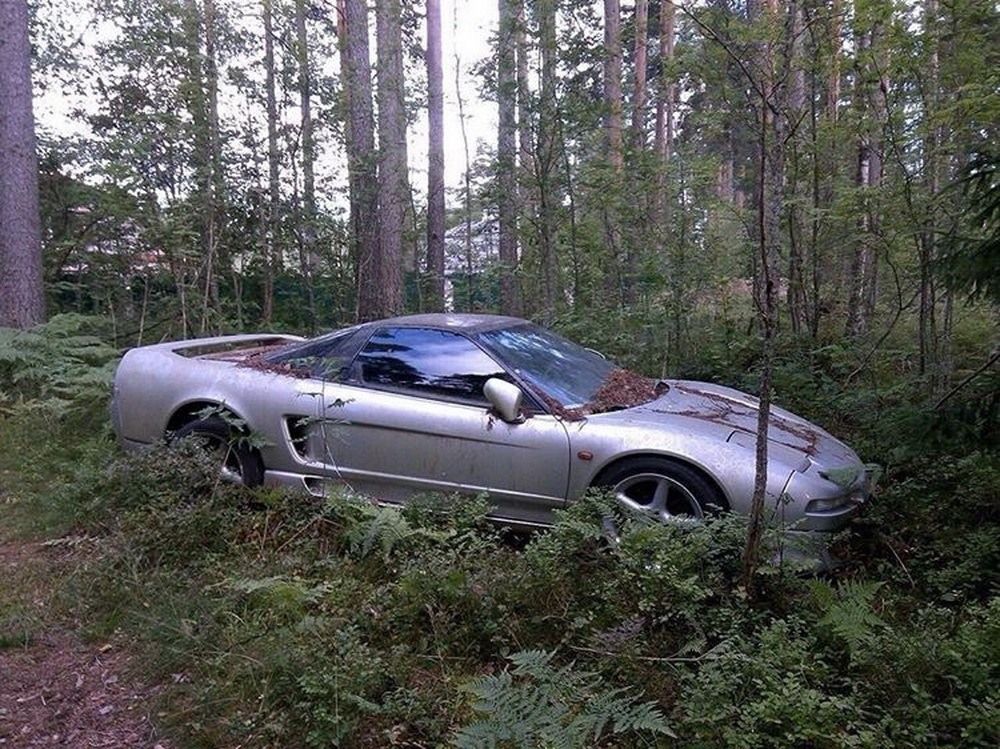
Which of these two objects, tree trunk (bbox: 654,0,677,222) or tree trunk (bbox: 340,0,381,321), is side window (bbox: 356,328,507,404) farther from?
tree trunk (bbox: 340,0,381,321)

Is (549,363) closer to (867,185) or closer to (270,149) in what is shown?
(867,185)

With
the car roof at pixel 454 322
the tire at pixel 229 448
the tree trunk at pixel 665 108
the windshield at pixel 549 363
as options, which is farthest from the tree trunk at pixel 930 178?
the tire at pixel 229 448

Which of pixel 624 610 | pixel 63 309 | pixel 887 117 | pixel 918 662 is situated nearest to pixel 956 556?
pixel 918 662

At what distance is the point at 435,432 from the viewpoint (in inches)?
175

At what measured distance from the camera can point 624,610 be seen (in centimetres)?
320

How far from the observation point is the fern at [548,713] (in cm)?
233

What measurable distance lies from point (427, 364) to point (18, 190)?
27.1 feet

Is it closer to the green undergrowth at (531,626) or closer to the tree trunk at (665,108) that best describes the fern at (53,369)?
the green undergrowth at (531,626)

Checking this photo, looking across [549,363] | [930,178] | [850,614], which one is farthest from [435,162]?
[850,614]

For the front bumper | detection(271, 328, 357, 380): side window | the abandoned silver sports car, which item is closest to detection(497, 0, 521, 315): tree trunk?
the abandoned silver sports car

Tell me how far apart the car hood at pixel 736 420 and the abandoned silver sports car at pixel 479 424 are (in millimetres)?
20

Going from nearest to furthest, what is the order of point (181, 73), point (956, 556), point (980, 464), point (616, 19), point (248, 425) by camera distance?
point (956, 556) → point (980, 464) → point (248, 425) → point (181, 73) → point (616, 19)

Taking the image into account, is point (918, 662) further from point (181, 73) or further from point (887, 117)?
point (181, 73)

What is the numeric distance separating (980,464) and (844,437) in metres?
1.45
